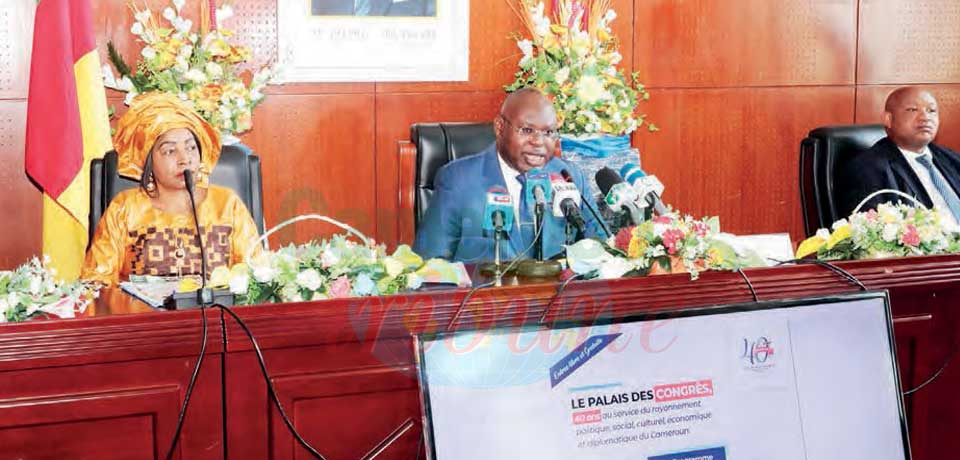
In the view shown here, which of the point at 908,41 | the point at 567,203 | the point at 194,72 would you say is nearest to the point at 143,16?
the point at 194,72

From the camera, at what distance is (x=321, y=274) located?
2.01 m

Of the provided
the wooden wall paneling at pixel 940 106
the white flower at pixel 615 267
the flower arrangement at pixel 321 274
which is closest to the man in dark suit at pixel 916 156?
the wooden wall paneling at pixel 940 106

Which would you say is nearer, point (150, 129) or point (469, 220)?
point (150, 129)

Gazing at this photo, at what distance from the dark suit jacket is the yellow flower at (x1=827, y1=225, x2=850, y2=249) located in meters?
1.48

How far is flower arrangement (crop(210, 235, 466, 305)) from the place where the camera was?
6.37 feet

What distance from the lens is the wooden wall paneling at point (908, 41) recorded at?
17.4 ft

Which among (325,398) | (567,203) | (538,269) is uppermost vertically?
(567,203)

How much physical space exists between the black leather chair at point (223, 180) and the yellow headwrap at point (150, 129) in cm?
17

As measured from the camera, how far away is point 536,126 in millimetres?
3309

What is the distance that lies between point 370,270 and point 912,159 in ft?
9.01

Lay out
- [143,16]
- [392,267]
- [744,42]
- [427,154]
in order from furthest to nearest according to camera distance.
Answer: [744,42]
[143,16]
[427,154]
[392,267]

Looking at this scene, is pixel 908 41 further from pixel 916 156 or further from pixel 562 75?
pixel 562 75

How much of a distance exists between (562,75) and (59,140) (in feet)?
5.91

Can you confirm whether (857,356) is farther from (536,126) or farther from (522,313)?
(536,126)
